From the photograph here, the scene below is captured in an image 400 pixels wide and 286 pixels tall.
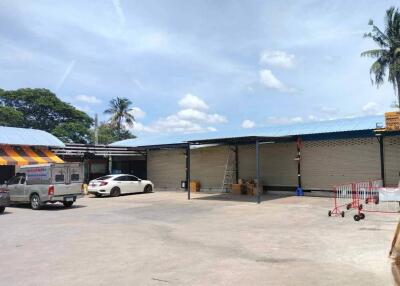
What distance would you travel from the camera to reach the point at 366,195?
18.5m

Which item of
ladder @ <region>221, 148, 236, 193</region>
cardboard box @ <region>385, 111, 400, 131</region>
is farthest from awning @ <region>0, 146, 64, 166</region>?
cardboard box @ <region>385, 111, 400, 131</region>

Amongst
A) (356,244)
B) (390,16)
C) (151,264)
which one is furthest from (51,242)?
(390,16)

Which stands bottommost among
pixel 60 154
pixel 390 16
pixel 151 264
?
pixel 151 264

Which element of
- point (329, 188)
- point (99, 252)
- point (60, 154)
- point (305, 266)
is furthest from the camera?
point (60, 154)

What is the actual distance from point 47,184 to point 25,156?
9.50 meters

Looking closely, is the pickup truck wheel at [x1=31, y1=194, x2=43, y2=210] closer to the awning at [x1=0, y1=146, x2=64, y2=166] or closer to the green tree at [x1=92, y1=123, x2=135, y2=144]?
the awning at [x1=0, y1=146, x2=64, y2=166]

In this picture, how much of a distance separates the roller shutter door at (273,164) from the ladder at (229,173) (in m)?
0.53

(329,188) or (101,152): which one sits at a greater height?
(101,152)

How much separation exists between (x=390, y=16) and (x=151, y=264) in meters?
32.3

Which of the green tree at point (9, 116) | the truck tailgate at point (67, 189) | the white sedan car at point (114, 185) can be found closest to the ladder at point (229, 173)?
the white sedan car at point (114, 185)

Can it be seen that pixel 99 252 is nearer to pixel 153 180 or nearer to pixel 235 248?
pixel 235 248

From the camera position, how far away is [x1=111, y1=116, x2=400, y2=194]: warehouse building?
823 inches

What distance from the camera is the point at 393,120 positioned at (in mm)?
18281

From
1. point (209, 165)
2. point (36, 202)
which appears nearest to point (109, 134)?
point (209, 165)
